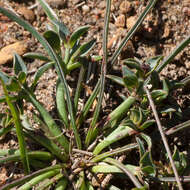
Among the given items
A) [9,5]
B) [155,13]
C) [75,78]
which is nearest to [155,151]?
[75,78]

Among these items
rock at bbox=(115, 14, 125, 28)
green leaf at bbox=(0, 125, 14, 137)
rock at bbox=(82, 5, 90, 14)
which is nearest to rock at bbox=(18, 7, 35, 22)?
rock at bbox=(82, 5, 90, 14)

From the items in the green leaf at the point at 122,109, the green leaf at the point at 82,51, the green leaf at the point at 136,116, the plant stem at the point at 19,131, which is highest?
the green leaf at the point at 82,51

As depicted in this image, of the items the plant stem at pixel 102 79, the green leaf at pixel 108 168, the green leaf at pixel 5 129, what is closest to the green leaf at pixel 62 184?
the green leaf at pixel 108 168

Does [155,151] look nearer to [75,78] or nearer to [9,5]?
[75,78]

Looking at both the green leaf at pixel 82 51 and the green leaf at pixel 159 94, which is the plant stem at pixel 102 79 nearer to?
the green leaf at pixel 82 51

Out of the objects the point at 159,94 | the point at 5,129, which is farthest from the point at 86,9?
the point at 5,129
